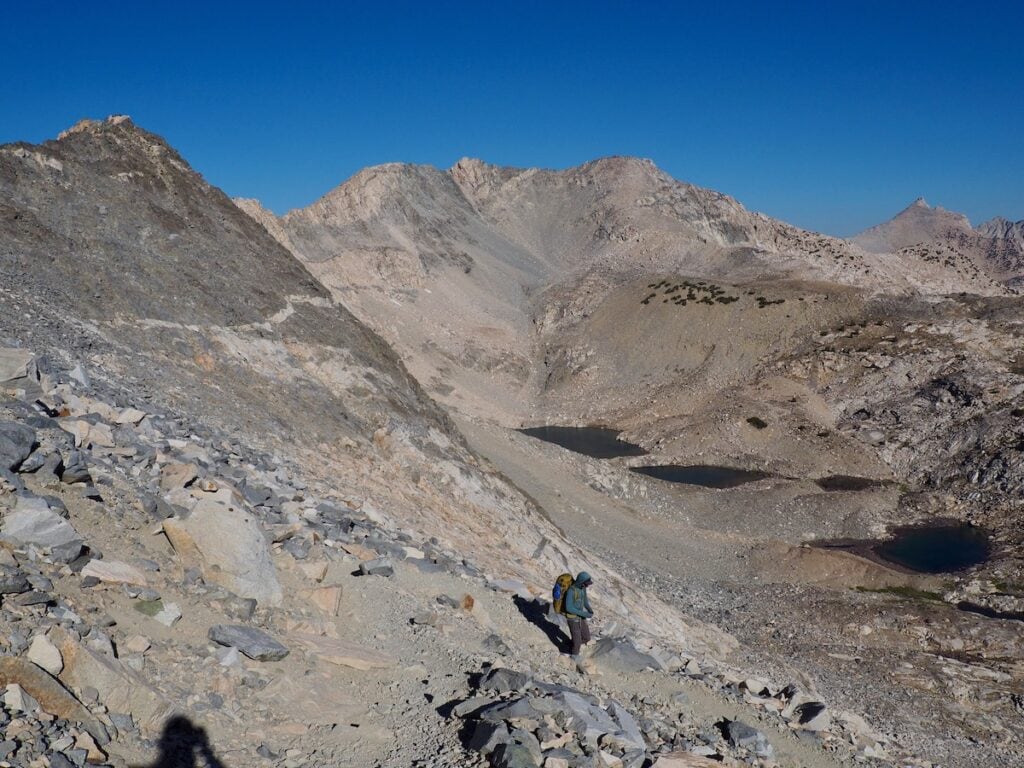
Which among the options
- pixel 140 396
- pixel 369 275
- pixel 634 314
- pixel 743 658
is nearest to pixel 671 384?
pixel 634 314

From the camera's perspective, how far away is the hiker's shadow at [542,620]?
12875 millimetres

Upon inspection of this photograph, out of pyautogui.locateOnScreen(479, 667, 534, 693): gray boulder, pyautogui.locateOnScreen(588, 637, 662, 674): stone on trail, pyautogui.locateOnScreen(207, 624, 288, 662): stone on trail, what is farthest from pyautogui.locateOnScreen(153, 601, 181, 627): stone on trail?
pyautogui.locateOnScreen(588, 637, 662, 674): stone on trail

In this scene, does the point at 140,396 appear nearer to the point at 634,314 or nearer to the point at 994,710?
the point at 994,710

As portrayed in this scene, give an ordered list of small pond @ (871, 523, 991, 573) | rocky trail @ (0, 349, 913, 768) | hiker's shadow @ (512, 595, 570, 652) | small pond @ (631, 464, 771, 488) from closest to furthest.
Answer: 1. rocky trail @ (0, 349, 913, 768)
2. hiker's shadow @ (512, 595, 570, 652)
3. small pond @ (871, 523, 991, 573)
4. small pond @ (631, 464, 771, 488)

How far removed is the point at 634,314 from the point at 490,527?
62590 millimetres

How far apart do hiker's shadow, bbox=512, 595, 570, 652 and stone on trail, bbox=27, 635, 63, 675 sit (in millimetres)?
8200

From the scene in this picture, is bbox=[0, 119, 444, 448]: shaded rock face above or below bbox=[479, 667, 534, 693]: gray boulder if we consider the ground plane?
above

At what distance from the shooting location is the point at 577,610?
12.1 m

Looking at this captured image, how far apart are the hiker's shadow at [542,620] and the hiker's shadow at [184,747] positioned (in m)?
6.88

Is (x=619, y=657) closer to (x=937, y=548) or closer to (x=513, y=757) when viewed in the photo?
(x=513, y=757)

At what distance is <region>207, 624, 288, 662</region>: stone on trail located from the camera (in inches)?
334

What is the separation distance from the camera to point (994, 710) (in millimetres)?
20844

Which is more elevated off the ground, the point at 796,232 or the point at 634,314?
the point at 796,232

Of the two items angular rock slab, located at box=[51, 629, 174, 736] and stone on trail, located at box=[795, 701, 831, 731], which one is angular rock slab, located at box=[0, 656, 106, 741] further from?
stone on trail, located at box=[795, 701, 831, 731]
